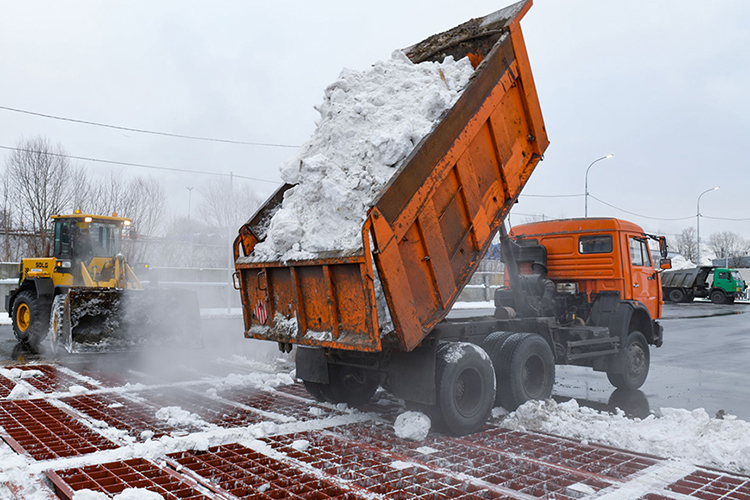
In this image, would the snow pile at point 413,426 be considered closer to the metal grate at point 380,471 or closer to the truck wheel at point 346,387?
the metal grate at point 380,471

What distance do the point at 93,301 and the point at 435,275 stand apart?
7104 millimetres

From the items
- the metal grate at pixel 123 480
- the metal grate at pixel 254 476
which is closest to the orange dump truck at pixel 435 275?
the metal grate at pixel 254 476

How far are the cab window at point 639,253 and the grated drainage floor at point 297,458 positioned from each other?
14.4 ft

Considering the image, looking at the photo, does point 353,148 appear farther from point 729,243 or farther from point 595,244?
point 729,243

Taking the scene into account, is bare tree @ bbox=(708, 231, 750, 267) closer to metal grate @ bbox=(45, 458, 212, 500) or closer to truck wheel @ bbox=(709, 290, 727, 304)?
truck wheel @ bbox=(709, 290, 727, 304)

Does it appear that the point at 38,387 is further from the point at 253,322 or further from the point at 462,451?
the point at 462,451

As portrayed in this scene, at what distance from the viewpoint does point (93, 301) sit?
1002 cm

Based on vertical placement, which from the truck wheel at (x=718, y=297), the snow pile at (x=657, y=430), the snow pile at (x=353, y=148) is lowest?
the truck wheel at (x=718, y=297)

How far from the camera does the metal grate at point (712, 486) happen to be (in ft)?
13.8

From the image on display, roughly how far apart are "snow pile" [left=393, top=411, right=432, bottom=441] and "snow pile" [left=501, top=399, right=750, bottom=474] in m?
1.09

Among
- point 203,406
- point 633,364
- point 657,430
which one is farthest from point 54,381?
point 633,364

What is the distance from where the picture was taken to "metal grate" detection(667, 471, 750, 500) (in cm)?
420

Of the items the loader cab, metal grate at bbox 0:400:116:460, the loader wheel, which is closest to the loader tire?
the loader cab

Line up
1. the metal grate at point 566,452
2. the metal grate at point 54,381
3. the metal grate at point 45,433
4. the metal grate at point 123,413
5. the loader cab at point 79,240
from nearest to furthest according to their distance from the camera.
Answer: 1. the metal grate at point 566,452
2. the metal grate at point 45,433
3. the metal grate at point 123,413
4. the metal grate at point 54,381
5. the loader cab at point 79,240
